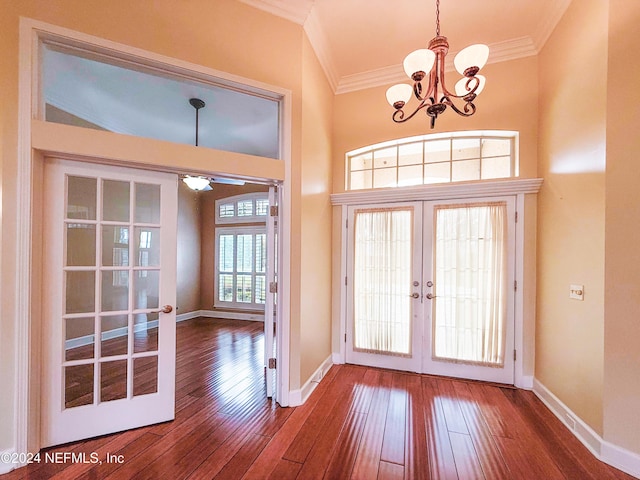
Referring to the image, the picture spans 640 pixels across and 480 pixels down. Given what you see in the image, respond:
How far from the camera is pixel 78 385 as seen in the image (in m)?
2.08

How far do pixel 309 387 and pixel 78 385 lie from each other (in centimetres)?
198

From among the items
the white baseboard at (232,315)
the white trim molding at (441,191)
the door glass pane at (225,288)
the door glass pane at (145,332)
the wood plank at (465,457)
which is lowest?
the white baseboard at (232,315)

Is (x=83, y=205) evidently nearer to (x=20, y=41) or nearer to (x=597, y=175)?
(x=20, y=41)

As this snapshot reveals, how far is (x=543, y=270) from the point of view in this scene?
2781mm

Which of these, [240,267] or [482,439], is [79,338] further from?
[240,267]

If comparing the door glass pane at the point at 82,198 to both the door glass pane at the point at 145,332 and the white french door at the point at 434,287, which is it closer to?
the door glass pane at the point at 145,332

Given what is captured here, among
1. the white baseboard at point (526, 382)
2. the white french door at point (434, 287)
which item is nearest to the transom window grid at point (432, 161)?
the white french door at point (434, 287)

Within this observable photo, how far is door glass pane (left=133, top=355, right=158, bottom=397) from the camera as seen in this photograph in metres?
2.19

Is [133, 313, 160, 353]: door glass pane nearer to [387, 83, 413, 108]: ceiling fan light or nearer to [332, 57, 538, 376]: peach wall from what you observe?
[387, 83, 413, 108]: ceiling fan light

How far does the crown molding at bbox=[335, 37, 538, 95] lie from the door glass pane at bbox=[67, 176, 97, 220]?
3063 mm

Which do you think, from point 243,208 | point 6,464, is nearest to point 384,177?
point 243,208

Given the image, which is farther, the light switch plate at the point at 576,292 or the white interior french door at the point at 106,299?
the light switch plate at the point at 576,292

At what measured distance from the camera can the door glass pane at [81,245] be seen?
2043mm

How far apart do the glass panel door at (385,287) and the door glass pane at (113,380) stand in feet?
8.00
